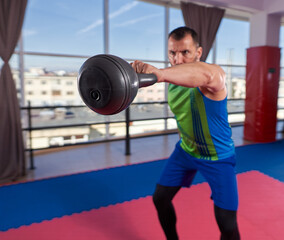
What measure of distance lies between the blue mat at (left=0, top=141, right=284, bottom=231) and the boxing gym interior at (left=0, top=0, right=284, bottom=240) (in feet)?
0.04

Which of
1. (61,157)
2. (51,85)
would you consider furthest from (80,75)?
(51,85)

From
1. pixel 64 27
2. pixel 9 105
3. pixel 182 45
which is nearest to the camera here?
pixel 182 45

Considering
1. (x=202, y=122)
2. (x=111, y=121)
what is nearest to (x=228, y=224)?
(x=202, y=122)

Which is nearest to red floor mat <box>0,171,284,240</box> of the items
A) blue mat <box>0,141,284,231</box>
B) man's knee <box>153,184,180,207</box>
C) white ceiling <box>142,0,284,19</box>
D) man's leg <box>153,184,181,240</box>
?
blue mat <box>0,141,284,231</box>

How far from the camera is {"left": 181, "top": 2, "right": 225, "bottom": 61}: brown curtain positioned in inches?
173

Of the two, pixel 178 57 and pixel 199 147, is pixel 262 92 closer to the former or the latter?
pixel 199 147

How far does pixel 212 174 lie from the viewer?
3.87ft

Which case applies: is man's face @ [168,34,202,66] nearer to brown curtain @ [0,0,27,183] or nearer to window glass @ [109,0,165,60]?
brown curtain @ [0,0,27,183]

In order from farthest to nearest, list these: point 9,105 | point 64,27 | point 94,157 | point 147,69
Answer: point 64,27 → point 94,157 → point 9,105 → point 147,69

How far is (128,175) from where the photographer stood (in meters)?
2.85

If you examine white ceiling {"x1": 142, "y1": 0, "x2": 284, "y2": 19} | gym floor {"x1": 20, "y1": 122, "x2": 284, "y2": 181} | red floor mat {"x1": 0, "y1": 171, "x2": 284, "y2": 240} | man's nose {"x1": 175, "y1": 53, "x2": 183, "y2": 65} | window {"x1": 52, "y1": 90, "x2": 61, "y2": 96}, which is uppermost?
white ceiling {"x1": 142, "y1": 0, "x2": 284, "y2": 19}

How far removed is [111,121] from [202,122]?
279cm

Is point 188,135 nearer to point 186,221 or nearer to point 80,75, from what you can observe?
point 80,75

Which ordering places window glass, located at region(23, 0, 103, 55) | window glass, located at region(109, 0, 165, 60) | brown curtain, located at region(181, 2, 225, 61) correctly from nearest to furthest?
window glass, located at region(23, 0, 103, 55)
brown curtain, located at region(181, 2, 225, 61)
window glass, located at region(109, 0, 165, 60)
